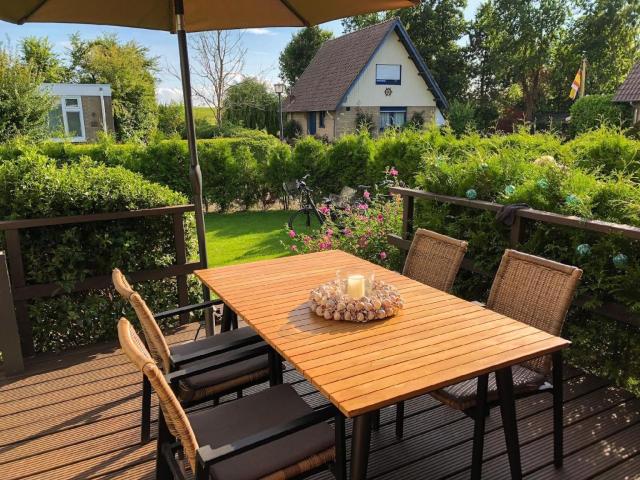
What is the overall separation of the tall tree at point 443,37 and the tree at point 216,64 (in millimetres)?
12997

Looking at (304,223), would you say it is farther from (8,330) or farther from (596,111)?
(596,111)

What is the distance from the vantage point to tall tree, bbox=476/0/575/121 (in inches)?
1097


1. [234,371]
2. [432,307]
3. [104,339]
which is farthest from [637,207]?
[104,339]

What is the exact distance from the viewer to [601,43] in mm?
27000

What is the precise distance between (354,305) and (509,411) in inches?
27.9

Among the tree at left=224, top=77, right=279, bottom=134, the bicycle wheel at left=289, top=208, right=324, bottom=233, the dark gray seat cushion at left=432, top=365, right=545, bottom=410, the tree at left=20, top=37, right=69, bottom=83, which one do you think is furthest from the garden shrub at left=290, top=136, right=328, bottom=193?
the tree at left=20, top=37, right=69, bottom=83

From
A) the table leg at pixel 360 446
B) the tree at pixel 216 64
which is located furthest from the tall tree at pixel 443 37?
the table leg at pixel 360 446

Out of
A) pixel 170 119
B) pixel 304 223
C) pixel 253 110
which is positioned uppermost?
pixel 253 110

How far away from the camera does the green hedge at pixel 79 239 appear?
10.5 ft

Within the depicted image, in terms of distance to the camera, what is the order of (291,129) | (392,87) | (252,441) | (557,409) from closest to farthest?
(252,441) → (557,409) → (392,87) → (291,129)

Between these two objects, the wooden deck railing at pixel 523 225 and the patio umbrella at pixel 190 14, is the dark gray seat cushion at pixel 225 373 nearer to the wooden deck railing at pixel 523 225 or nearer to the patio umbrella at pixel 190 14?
the patio umbrella at pixel 190 14

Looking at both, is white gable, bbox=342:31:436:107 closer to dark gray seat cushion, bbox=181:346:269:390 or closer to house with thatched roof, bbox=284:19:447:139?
house with thatched roof, bbox=284:19:447:139

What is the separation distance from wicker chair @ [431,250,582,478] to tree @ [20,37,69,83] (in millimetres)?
21343

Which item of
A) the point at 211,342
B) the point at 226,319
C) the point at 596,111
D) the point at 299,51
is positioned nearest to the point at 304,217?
the point at 226,319
